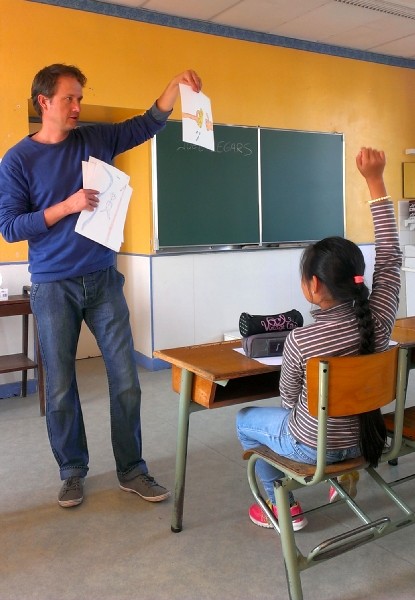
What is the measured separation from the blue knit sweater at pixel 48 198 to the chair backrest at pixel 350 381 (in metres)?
1.13

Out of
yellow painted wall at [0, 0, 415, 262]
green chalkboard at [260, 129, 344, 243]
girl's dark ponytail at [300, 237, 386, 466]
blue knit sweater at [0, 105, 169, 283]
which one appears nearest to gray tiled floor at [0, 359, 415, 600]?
girl's dark ponytail at [300, 237, 386, 466]

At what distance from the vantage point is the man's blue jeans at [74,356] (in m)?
2.31

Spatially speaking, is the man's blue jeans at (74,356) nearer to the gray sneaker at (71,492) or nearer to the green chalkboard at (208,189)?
the gray sneaker at (71,492)

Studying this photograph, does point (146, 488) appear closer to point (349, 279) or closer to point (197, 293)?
point (349, 279)

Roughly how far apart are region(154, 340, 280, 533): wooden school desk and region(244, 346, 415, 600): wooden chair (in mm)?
244

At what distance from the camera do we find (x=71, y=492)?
2416 mm

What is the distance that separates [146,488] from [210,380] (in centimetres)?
85

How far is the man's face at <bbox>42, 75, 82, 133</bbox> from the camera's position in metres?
2.24

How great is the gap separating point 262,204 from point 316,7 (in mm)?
1602

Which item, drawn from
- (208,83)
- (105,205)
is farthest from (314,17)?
(105,205)

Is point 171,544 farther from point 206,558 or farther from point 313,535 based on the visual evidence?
point 313,535

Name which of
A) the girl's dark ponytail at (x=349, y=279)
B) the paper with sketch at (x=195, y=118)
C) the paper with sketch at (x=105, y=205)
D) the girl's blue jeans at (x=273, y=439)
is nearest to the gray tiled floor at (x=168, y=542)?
A: the girl's blue jeans at (x=273, y=439)

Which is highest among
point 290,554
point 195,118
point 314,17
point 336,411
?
point 314,17

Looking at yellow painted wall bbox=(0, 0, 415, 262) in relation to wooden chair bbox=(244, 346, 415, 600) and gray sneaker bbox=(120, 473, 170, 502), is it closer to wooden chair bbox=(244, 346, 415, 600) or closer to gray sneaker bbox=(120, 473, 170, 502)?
gray sneaker bbox=(120, 473, 170, 502)
